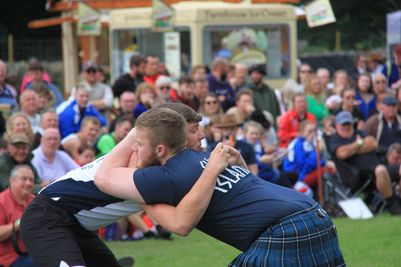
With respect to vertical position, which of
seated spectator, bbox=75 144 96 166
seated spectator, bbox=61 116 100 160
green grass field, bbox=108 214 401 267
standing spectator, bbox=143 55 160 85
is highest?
standing spectator, bbox=143 55 160 85

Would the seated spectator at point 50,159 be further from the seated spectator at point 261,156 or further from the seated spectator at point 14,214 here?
the seated spectator at point 261,156

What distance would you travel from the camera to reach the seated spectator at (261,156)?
1170cm

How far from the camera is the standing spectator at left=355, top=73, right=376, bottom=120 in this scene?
14.4 metres

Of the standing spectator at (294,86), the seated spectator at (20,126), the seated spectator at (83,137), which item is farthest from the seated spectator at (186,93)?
the seated spectator at (20,126)

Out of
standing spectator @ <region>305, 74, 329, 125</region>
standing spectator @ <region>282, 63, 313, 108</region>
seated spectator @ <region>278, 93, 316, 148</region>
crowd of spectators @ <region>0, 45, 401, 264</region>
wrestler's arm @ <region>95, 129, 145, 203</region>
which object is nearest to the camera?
wrestler's arm @ <region>95, 129, 145, 203</region>

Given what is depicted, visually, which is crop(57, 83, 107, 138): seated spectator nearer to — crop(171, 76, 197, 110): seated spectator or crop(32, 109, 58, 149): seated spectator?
crop(32, 109, 58, 149): seated spectator

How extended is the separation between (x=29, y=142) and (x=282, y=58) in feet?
29.1

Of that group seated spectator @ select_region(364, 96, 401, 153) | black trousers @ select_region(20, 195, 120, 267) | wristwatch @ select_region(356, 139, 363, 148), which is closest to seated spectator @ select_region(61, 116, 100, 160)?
wristwatch @ select_region(356, 139, 363, 148)

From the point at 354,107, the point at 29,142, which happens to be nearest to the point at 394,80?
the point at 354,107

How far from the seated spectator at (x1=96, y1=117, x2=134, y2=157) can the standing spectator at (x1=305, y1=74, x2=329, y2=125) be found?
385 cm

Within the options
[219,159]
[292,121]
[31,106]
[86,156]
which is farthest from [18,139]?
[219,159]

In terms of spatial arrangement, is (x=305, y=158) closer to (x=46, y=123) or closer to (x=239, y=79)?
(x=239, y=79)

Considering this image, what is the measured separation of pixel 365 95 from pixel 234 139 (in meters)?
3.95

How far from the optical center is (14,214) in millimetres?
8531
